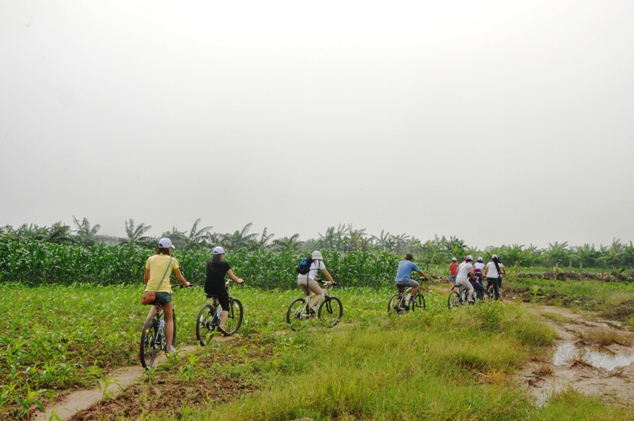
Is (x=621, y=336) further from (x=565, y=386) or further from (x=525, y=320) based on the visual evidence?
(x=565, y=386)

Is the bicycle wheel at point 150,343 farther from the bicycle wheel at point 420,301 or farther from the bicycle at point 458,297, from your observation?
the bicycle at point 458,297

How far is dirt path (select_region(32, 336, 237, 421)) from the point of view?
5.47m

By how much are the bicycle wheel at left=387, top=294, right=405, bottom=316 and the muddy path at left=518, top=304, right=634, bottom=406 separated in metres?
3.97

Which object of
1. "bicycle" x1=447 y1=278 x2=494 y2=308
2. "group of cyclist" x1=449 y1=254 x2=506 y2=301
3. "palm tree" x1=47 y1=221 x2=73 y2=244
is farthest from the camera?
"palm tree" x1=47 y1=221 x2=73 y2=244

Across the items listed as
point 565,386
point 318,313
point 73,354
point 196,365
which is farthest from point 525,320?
point 73,354

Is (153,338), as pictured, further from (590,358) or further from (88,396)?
(590,358)

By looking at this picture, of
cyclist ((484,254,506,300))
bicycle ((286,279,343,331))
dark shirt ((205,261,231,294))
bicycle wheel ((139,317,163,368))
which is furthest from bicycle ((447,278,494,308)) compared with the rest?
bicycle wheel ((139,317,163,368))

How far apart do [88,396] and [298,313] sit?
5521 millimetres

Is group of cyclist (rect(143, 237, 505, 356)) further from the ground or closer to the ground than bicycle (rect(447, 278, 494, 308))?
further from the ground

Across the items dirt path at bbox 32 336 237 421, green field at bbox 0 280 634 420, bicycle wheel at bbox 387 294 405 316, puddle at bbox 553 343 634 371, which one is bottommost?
puddle at bbox 553 343 634 371

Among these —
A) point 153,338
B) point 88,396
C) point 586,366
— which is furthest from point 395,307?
point 88,396

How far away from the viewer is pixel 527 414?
5.90 metres

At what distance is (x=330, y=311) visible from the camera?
38.6 feet

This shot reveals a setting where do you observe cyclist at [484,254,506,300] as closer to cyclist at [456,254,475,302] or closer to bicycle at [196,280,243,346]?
cyclist at [456,254,475,302]
